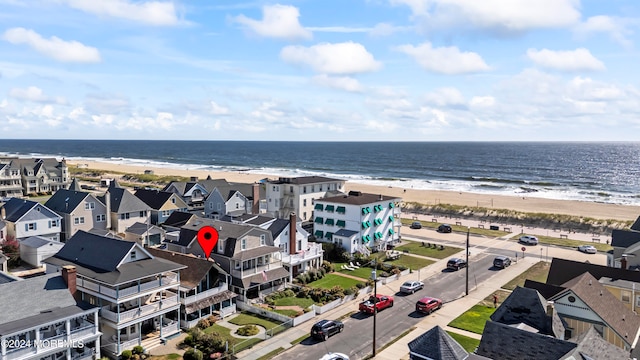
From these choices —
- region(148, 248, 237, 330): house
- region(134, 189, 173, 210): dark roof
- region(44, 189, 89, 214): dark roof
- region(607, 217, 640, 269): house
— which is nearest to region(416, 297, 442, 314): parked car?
region(148, 248, 237, 330): house

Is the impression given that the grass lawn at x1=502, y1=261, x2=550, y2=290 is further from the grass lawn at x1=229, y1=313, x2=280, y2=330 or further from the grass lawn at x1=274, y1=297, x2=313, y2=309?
the grass lawn at x1=229, y1=313, x2=280, y2=330

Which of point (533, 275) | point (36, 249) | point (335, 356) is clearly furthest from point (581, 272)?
point (36, 249)

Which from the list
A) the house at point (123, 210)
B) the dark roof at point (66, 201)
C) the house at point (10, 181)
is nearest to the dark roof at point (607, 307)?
the house at point (123, 210)

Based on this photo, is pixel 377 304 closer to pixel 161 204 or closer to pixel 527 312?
pixel 527 312

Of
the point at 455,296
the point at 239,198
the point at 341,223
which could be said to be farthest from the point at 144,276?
the point at 239,198

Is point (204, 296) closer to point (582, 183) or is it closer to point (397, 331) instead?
point (397, 331)

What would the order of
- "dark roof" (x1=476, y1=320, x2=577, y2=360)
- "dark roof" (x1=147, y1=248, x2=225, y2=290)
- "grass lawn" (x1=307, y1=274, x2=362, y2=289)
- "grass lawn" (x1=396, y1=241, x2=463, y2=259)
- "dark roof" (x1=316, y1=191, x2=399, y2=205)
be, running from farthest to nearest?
"dark roof" (x1=316, y1=191, x2=399, y2=205) → "grass lawn" (x1=396, y1=241, x2=463, y2=259) → "grass lawn" (x1=307, y1=274, x2=362, y2=289) → "dark roof" (x1=147, y1=248, x2=225, y2=290) → "dark roof" (x1=476, y1=320, x2=577, y2=360)

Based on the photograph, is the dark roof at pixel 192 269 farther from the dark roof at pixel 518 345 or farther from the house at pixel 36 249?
the dark roof at pixel 518 345
